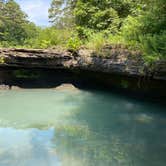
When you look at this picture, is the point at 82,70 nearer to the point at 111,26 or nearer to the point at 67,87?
the point at 67,87

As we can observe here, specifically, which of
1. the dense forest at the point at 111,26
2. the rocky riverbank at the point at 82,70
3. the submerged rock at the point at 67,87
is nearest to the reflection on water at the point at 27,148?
the dense forest at the point at 111,26

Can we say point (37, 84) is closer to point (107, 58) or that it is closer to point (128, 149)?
point (107, 58)

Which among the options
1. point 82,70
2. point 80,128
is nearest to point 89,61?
point 82,70

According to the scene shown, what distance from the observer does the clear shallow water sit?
11.5 ft

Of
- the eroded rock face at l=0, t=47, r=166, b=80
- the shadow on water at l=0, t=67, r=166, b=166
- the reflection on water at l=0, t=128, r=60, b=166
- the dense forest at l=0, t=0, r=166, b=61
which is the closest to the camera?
the reflection on water at l=0, t=128, r=60, b=166

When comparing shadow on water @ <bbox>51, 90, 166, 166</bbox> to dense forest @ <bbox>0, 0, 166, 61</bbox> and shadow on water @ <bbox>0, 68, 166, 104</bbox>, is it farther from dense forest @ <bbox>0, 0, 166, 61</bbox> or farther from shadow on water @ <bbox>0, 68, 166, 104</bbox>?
Result: shadow on water @ <bbox>0, 68, 166, 104</bbox>

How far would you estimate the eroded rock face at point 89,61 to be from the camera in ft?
18.2

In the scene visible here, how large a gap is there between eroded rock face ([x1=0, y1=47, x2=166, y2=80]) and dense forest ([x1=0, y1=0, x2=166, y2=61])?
0.70 feet

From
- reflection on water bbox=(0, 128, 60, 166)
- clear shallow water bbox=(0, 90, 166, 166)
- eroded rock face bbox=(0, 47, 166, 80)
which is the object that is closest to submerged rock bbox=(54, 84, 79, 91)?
eroded rock face bbox=(0, 47, 166, 80)

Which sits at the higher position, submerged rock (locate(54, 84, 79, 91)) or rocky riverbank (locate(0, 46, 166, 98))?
rocky riverbank (locate(0, 46, 166, 98))

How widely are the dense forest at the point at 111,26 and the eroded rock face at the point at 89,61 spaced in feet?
0.70

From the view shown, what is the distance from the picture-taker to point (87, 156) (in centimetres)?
356

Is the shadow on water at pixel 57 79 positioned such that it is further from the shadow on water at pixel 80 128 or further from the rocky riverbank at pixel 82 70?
the shadow on water at pixel 80 128

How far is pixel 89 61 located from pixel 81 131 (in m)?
2.90
